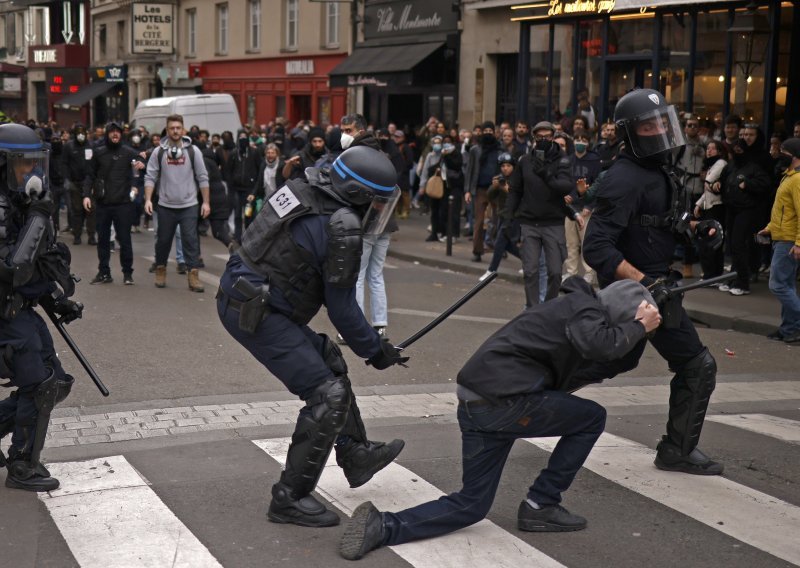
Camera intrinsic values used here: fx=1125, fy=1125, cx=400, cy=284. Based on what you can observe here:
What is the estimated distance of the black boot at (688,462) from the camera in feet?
19.6

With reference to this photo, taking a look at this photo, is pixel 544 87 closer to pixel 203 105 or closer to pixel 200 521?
pixel 203 105

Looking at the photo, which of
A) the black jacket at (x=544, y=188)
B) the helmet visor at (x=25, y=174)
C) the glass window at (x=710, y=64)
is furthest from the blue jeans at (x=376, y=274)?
the glass window at (x=710, y=64)

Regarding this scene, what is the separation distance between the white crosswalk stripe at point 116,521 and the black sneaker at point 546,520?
1.40 metres

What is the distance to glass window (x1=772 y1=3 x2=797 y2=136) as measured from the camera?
15.5 m

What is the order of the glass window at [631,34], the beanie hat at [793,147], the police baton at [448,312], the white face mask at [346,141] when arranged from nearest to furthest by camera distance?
1. the police baton at [448,312]
2. the white face mask at [346,141]
3. the beanie hat at [793,147]
4. the glass window at [631,34]

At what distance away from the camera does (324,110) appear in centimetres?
3127

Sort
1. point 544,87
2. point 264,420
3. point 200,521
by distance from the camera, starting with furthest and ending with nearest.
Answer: point 544,87 → point 264,420 → point 200,521

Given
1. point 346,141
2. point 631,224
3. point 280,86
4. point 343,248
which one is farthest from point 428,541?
point 280,86

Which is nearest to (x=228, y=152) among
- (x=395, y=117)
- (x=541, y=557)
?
(x=395, y=117)

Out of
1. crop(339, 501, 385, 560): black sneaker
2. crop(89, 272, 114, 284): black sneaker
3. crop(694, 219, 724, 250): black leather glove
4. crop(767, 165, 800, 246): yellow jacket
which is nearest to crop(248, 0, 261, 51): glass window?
crop(89, 272, 114, 284): black sneaker

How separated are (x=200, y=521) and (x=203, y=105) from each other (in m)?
22.9

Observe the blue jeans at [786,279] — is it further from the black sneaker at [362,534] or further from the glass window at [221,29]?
the glass window at [221,29]

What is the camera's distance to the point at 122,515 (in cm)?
525

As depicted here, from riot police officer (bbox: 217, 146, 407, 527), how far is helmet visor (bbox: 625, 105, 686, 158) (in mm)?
1490
